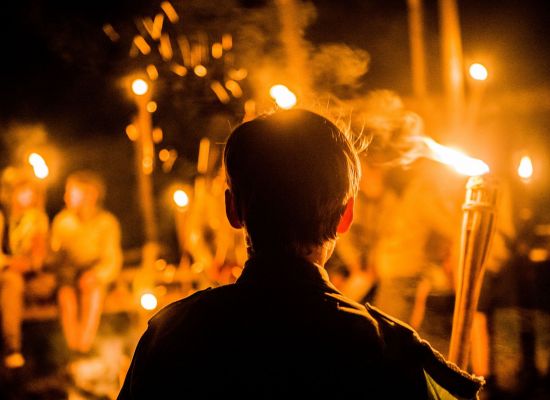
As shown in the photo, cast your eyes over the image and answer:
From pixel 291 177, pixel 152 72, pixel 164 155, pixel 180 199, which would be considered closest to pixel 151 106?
pixel 152 72

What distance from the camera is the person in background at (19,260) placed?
6.44 m

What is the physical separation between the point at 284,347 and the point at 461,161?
0.93 metres

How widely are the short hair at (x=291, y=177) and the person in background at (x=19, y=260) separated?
5757 millimetres

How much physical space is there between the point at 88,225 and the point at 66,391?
5.70 feet

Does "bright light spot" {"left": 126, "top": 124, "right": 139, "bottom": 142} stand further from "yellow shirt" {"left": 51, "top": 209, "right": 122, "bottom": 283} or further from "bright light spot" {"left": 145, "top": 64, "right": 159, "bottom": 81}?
"yellow shirt" {"left": 51, "top": 209, "right": 122, "bottom": 283}

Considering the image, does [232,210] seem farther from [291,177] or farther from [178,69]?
[178,69]

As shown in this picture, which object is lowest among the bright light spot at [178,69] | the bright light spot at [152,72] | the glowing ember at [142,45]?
the bright light spot at [178,69]

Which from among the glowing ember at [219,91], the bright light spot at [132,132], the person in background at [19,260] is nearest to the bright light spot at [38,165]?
the person in background at [19,260]

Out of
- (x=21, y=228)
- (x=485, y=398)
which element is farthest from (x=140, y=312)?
(x=485, y=398)

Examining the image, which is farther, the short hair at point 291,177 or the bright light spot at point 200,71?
the bright light spot at point 200,71

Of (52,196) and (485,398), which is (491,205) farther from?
(52,196)

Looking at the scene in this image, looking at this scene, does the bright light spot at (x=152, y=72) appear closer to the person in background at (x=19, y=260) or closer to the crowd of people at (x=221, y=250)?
the crowd of people at (x=221, y=250)

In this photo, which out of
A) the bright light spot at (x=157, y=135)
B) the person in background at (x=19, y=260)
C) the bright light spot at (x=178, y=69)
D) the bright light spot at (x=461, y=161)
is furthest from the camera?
the bright light spot at (x=157, y=135)

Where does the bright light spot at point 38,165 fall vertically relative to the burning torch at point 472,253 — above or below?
above
